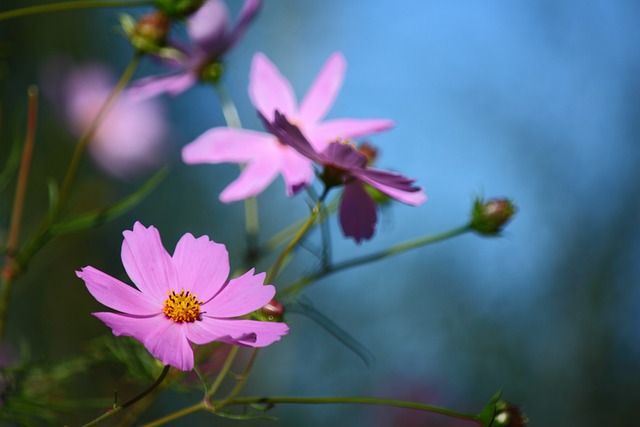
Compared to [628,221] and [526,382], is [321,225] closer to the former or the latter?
[526,382]

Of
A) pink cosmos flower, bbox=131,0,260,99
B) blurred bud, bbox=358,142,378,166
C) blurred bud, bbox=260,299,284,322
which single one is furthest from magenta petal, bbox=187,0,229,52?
blurred bud, bbox=260,299,284,322

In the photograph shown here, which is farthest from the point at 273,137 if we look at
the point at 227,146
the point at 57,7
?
the point at 57,7

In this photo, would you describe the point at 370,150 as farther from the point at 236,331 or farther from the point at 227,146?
the point at 236,331

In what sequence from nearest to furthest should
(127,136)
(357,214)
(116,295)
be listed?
1. (116,295)
2. (357,214)
3. (127,136)

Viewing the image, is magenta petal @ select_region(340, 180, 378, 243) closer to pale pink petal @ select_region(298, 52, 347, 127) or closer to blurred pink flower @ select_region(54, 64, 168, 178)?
pale pink petal @ select_region(298, 52, 347, 127)

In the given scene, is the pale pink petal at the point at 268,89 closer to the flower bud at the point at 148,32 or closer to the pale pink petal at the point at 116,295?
the flower bud at the point at 148,32

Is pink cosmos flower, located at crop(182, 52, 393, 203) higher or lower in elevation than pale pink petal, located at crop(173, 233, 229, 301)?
higher

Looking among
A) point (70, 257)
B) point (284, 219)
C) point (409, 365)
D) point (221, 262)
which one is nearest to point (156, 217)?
point (284, 219)
